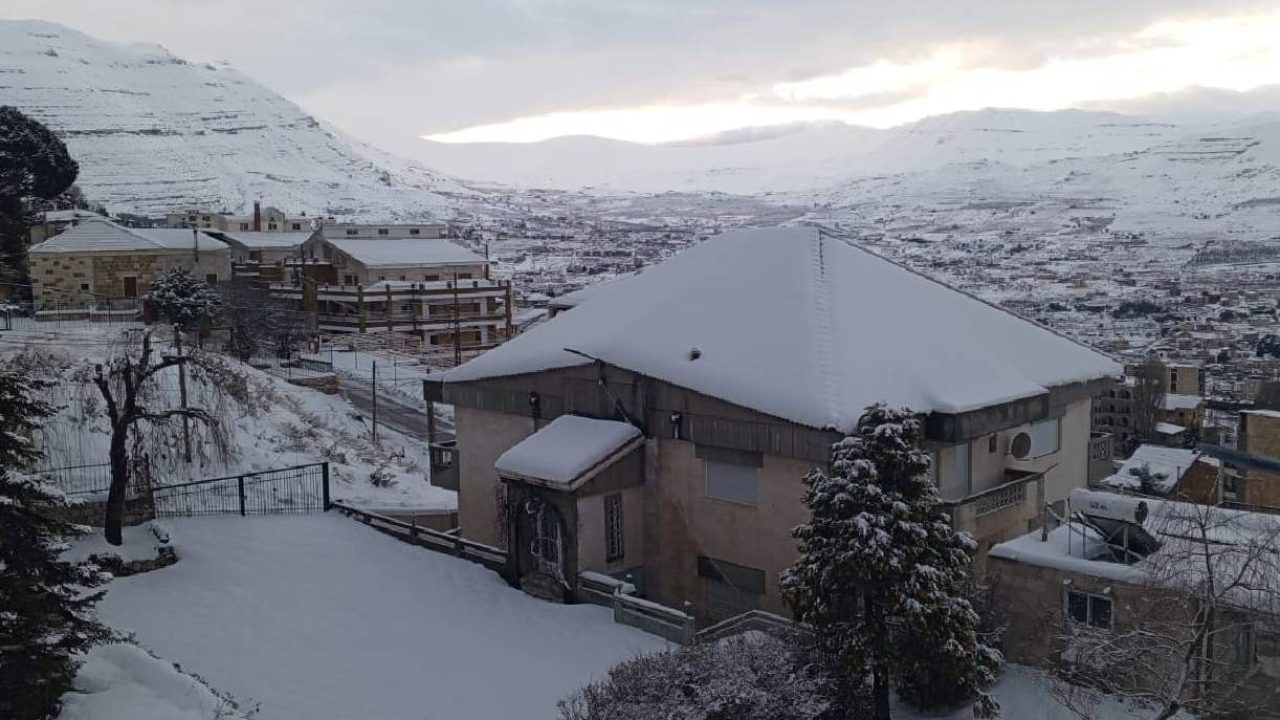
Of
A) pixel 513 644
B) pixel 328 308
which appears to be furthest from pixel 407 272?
pixel 513 644

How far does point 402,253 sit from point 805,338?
176ft

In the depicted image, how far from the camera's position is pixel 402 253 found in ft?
229

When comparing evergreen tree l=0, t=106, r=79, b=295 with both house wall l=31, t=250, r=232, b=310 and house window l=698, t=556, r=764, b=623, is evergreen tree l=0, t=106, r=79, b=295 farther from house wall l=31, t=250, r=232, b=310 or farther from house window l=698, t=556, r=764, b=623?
house window l=698, t=556, r=764, b=623

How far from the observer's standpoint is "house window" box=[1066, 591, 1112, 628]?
1524 cm

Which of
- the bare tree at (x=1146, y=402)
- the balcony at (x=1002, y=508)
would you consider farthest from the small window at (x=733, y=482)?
the bare tree at (x=1146, y=402)

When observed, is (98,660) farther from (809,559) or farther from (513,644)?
(809,559)

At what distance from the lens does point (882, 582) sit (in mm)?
12852

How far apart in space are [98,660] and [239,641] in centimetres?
330

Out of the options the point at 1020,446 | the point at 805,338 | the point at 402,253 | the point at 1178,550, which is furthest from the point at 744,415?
the point at 402,253

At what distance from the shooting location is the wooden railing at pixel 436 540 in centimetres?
2083

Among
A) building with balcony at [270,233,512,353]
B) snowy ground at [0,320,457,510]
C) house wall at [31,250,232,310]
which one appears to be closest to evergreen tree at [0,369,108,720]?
snowy ground at [0,320,457,510]

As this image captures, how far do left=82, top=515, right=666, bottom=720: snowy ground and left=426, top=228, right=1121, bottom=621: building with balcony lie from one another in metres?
1.70

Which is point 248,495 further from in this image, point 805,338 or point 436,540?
point 805,338

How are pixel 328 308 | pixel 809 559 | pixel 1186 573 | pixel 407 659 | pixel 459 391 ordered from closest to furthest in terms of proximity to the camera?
pixel 1186 573
pixel 809 559
pixel 407 659
pixel 459 391
pixel 328 308
